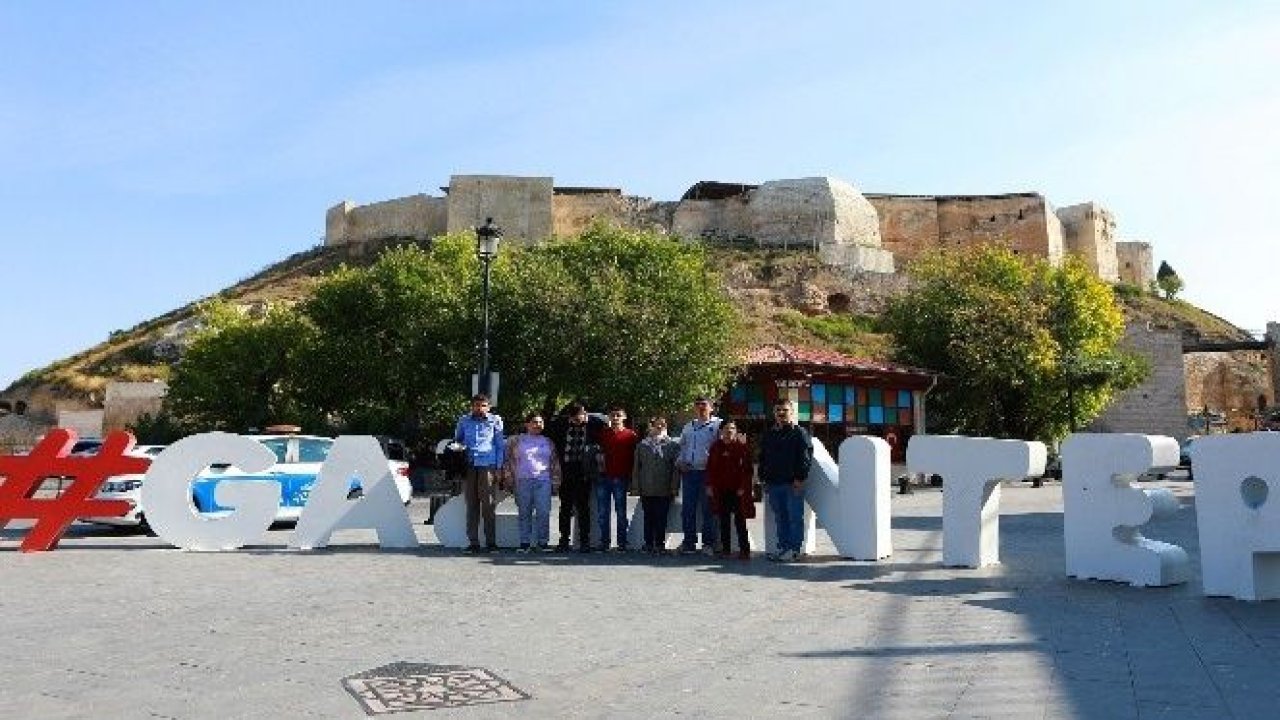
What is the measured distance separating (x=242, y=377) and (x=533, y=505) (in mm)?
32703

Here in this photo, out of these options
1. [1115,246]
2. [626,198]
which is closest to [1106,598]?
[626,198]

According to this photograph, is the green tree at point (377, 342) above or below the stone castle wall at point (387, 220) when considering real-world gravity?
below

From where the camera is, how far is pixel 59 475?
12.5 m

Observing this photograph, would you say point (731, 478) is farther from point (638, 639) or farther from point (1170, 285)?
point (1170, 285)

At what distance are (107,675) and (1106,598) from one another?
677 centimetres

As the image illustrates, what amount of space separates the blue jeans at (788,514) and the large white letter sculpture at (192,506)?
18.4 feet

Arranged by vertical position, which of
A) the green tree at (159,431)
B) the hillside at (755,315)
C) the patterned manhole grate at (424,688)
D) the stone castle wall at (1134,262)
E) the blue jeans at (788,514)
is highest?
the stone castle wall at (1134,262)

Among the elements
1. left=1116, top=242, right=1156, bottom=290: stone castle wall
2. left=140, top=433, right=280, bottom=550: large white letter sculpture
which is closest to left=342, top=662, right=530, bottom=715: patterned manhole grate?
left=140, top=433, right=280, bottom=550: large white letter sculpture

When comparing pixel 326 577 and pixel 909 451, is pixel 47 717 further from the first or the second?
pixel 909 451

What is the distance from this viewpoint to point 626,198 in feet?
264

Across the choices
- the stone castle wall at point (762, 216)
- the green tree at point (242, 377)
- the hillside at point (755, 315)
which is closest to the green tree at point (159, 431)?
the green tree at point (242, 377)

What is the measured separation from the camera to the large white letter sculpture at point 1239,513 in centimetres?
796

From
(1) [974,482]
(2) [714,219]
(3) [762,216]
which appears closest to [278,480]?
(1) [974,482]

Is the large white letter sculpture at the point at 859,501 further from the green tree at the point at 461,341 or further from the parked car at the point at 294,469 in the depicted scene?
the green tree at the point at 461,341
